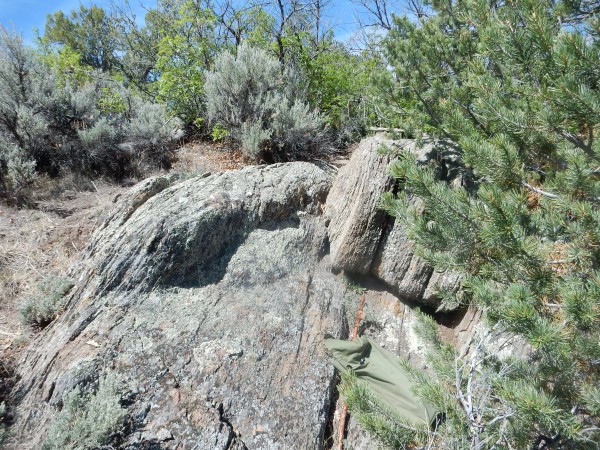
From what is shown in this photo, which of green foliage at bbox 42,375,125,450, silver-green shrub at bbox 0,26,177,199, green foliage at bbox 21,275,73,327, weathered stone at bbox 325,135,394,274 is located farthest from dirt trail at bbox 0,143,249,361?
weathered stone at bbox 325,135,394,274

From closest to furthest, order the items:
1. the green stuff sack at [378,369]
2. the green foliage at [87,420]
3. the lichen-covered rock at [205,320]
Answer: the green foliage at [87,420] → the lichen-covered rock at [205,320] → the green stuff sack at [378,369]

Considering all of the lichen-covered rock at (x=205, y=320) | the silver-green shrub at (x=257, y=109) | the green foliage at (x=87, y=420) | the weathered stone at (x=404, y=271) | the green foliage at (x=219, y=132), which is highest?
the silver-green shrub at (x=257, y=109)

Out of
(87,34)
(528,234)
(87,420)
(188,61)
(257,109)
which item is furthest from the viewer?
(87,34)

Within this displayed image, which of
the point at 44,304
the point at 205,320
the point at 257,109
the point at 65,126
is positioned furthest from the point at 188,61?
the point at 205,320

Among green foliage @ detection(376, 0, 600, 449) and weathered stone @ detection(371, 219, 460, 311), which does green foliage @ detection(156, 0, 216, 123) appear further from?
green foliage @ detection(376, 0, 600, 449)

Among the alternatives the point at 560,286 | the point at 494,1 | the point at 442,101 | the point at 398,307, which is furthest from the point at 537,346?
the point at 398,307

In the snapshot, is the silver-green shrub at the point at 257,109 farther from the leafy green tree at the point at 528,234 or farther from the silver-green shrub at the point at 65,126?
the leafy green tree at the point at 528,234

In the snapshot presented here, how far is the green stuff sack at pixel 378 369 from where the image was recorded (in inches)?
160

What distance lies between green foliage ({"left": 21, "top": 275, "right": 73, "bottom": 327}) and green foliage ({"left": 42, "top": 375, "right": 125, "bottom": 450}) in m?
1.32

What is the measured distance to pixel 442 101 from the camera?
323 centimetres

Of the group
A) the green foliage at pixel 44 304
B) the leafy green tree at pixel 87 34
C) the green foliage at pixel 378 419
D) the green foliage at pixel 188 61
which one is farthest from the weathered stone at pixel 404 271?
the leafy green tree at pixel 87 34

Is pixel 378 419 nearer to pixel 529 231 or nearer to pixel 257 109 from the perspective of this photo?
pixel 529 231

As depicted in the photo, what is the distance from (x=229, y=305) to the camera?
4.45 m

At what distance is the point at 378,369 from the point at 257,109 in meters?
4.40
